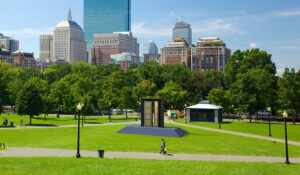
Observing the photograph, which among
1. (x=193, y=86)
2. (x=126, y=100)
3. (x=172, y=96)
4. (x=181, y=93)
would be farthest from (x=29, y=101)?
(x=193, y=86)

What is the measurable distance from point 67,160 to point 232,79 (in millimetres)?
82899

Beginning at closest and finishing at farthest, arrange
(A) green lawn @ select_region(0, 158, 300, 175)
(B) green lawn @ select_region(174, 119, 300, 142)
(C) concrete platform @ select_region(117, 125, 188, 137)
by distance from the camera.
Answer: (A) green lawn @ select_region(0, 158, 300, 175)
(C) concrete platform @ select_region(117, 125, 188, 137)
(B) green lawn @ select_region(174, 119, 300, 142)

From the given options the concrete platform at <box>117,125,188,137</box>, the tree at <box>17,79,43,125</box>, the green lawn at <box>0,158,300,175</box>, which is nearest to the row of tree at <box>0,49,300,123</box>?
the tree at <box>17,79,43,125</box>

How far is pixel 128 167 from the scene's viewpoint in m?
23.7

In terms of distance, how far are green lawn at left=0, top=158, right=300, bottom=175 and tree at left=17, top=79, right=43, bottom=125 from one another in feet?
135

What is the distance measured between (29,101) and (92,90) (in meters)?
40.4

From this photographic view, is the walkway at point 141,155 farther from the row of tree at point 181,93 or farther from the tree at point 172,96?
the tree at point 172,96

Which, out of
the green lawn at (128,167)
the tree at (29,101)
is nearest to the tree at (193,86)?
the tree at (29,101)

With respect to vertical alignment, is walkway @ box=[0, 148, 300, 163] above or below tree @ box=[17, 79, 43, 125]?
below

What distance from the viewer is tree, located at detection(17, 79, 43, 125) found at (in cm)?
6450

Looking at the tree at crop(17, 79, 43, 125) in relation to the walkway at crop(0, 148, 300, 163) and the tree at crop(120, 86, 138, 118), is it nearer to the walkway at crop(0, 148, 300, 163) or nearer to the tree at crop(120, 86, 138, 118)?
the tree at crop(120, 86, 138, 118)

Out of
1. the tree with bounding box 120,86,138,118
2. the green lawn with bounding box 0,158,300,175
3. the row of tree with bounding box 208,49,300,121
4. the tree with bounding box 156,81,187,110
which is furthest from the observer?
the tree with bounding box 156,81,187,110

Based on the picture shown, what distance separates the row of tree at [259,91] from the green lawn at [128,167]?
2141 inches

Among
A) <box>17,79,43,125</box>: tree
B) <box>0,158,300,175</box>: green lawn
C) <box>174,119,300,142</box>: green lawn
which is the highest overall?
<box>17,79,43,125</box>: tree
